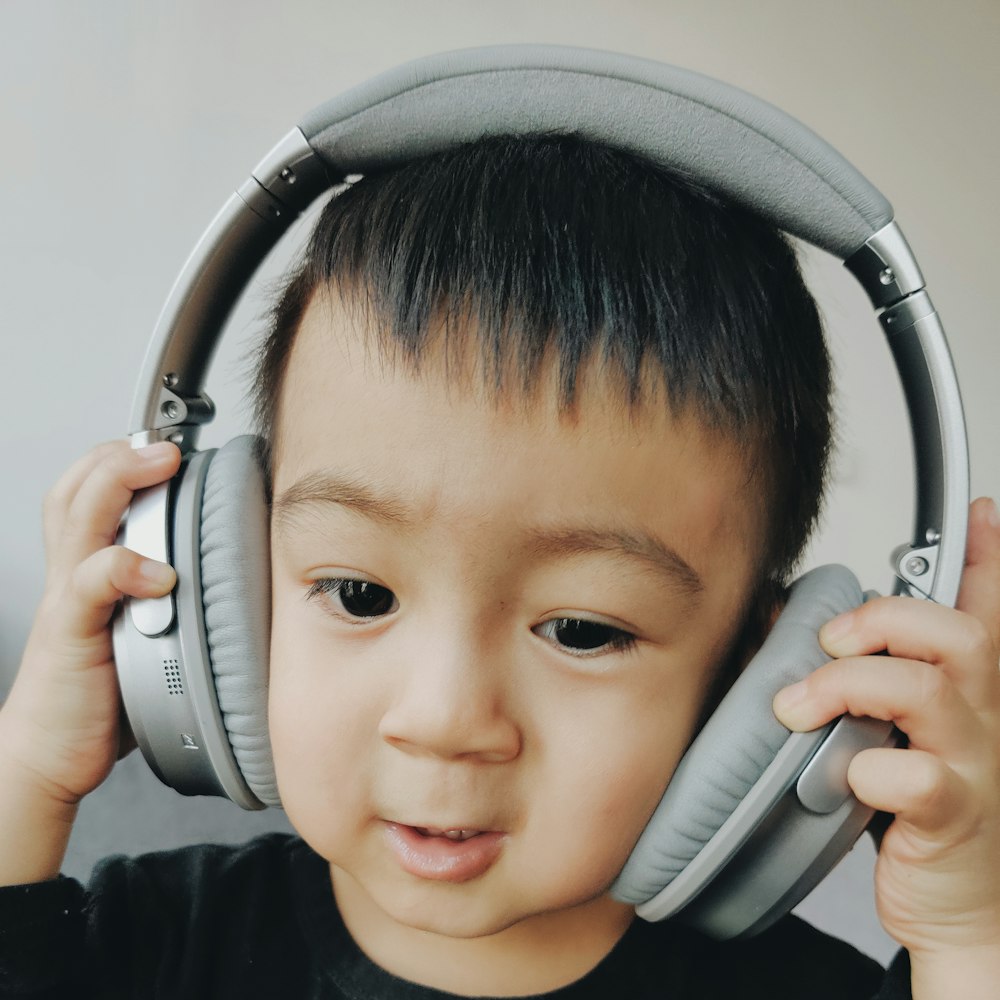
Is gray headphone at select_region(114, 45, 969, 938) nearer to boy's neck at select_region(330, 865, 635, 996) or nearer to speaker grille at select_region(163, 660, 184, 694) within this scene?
speaker grille at select_region(163, 660, 184, 694)

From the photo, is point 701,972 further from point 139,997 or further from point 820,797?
point 139,997

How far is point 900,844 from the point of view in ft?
2.21

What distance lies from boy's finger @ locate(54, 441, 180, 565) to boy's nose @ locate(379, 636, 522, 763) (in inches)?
9.7

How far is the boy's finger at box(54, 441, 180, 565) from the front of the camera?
2.32 ft

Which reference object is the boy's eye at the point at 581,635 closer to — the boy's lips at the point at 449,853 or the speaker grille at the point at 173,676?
the boy's lips at the point at 449,853

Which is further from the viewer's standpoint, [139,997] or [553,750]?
[139,997]

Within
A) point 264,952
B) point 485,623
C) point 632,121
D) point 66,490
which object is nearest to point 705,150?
point 632,121

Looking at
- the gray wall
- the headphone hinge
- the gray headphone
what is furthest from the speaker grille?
the gray wall

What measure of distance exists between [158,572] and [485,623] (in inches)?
9.3

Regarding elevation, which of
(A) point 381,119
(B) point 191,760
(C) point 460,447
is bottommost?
(B) point 191,760

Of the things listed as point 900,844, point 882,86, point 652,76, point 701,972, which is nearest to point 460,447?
point 652,76

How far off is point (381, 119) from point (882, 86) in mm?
1092

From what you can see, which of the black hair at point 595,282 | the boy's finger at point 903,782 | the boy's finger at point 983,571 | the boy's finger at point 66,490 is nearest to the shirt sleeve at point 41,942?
the boy's finger at point 66,490

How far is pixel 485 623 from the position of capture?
1.97 ft
